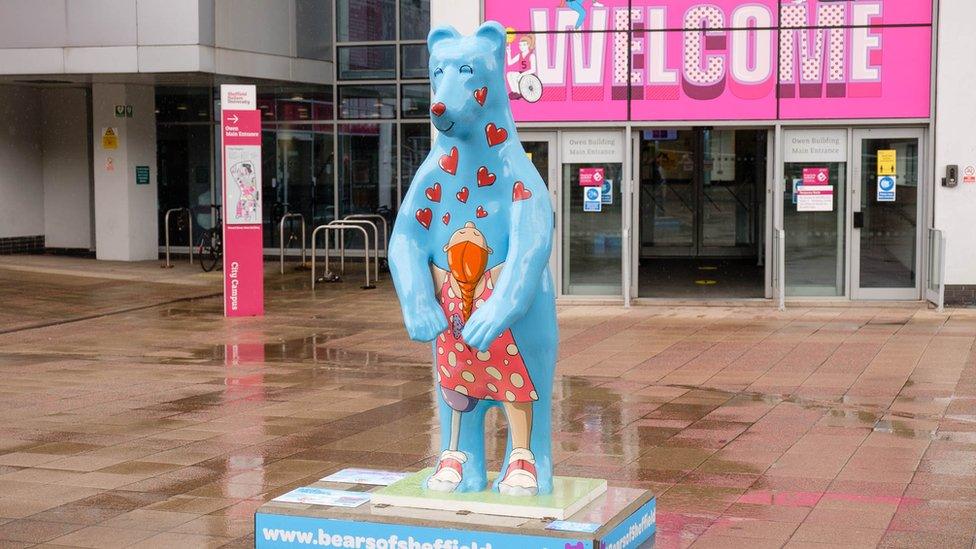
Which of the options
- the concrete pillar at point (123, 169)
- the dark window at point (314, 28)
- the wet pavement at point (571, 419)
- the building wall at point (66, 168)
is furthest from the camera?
the building wall at point (66, 168)

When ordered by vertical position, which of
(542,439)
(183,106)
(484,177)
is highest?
(183,106)

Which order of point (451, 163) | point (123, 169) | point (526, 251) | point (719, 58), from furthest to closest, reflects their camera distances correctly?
1. point (123, 169)
2. point (719, 58)
3. point (451, 163)
4. point (526, 251)

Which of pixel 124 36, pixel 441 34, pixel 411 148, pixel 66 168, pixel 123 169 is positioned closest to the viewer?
pixel 441 34

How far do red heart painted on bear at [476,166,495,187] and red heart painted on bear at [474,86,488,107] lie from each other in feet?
0.86

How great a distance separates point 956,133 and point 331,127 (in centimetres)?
1130

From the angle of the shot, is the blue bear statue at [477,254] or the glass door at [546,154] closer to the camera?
the blue bear statue at [477,254]

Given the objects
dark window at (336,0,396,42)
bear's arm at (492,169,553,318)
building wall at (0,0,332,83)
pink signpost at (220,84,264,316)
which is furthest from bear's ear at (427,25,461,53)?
dark window at (336,0,396,42)

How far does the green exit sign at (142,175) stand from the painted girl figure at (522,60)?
336 inches

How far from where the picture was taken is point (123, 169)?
21469 mm

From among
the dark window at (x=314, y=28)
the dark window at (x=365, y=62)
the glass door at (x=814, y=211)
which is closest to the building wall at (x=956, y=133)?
the glass door at (x=814, y=211)

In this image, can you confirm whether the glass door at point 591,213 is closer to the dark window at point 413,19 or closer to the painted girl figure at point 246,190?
the painted girl figure at point 246,190

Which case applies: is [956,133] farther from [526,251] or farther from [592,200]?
[526,251]

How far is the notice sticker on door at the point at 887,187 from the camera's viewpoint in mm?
15445

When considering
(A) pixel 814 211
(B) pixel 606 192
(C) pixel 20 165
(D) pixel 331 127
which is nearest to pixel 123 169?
(C) pixel 20 165
